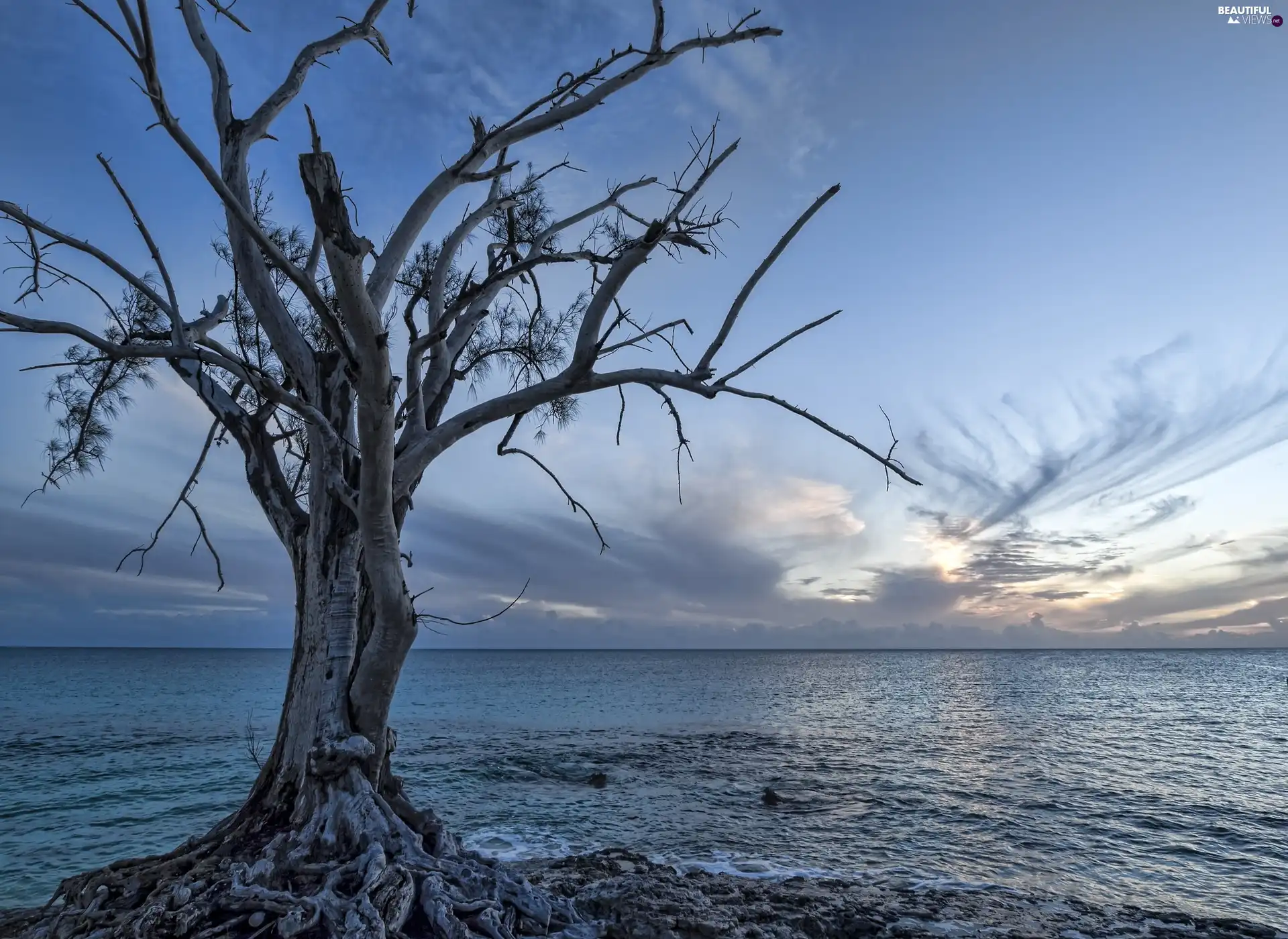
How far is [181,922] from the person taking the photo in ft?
15.3

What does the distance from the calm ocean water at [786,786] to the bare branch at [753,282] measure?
921 cm

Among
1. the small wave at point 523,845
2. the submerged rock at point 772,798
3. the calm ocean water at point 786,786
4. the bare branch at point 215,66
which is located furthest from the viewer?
the submerged rock at point 772,798

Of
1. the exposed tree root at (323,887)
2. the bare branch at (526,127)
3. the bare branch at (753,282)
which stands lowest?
the exposed tree root at (323,887)

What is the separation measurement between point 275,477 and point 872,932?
761cm

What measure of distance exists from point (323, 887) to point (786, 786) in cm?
1557

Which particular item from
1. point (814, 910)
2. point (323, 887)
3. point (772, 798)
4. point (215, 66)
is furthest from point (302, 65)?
point (772, 798)

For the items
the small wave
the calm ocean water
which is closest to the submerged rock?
the calm ocean water

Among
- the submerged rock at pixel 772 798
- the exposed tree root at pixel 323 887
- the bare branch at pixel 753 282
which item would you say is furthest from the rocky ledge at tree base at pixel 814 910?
the submerged rock at pixel 772 798

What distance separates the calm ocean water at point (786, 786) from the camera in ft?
39.8

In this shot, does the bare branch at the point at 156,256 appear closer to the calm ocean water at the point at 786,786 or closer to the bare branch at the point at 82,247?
the bare branch at the point at 82,247

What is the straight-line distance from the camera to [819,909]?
8219mm

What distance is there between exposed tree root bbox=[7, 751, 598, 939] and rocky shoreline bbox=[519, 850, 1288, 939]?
1408 mm

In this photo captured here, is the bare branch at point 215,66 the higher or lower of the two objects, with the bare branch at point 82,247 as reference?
higher

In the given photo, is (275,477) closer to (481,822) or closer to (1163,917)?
(481,822)
